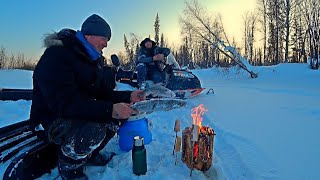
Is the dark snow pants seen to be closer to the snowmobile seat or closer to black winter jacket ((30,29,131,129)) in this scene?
black winter jacket ((30,29,131,129))

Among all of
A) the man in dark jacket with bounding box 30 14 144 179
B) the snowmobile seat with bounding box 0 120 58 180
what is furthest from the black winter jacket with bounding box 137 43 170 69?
the man in dark jacket with bounding box 30 14 144 179

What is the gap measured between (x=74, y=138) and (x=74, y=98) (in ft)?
1.06

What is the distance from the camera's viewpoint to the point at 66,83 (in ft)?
6.93

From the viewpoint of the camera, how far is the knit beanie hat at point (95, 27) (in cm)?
241

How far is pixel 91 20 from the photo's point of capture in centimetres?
244

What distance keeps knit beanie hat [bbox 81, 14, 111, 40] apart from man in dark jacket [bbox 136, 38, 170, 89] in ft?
15.4

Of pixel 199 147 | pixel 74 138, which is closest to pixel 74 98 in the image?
pixel 74 138

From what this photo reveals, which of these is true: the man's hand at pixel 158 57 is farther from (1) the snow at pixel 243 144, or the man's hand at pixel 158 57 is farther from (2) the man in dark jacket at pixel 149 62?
(1) the snow at pixel 243 144

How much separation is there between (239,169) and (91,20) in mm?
1865

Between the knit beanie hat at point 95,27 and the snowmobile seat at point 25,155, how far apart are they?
106 cm

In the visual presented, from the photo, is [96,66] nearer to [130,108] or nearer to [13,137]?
[130,108]

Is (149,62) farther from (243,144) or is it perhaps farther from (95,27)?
(95,27)

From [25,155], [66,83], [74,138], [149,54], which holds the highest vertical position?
[149,54]

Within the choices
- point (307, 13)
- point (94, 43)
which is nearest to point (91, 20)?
point (94, 43)
